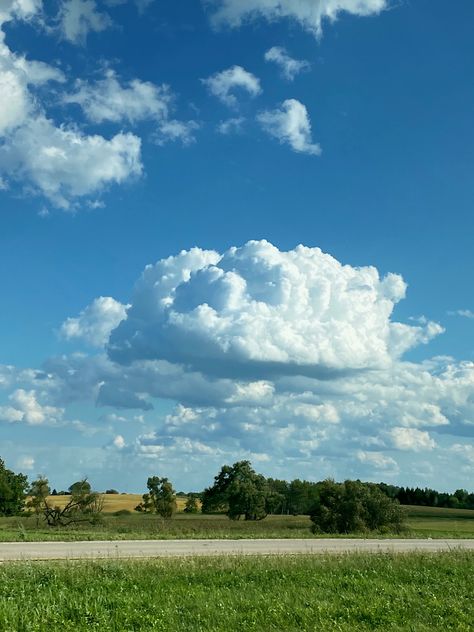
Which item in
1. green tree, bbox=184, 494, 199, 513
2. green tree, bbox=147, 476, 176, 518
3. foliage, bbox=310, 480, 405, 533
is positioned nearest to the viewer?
foliage, bbox=310, 480, 405, 533

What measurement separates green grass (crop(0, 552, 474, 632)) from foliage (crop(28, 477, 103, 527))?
136ft

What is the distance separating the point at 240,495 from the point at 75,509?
27.5 m

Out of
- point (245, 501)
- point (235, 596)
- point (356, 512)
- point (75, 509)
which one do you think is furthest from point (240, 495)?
point (235, 596)

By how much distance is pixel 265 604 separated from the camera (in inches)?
557

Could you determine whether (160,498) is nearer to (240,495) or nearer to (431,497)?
(240,495)

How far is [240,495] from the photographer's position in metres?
82.7

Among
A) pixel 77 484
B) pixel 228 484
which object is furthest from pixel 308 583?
pixel 228 484

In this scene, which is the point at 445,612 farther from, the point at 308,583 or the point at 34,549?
the point at 34,549

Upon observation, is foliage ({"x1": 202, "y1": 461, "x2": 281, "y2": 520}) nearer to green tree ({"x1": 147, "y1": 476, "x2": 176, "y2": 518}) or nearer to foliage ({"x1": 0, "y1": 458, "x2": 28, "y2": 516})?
green tree ({"x1": 147, "y1": 476, "x2": 176, "y2": 518})

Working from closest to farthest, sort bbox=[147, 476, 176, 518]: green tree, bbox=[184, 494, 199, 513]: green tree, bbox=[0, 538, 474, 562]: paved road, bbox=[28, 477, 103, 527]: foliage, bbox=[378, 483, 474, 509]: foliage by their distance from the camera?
bbox=[0, 538, 474, 562]: paved road, bbox=[28, 477, 103, 527]: foliage, bbox=[147, 476, 176, 518]: green tree, bbox=[184, 494, 199, 513]: green tree, bbox=[378, 483, 474, 509]: foliage

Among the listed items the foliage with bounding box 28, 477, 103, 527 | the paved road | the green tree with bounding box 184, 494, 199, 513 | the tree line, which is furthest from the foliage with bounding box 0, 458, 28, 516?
the paved road

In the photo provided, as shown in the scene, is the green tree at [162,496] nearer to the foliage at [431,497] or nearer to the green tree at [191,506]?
the green tree at [191,506]

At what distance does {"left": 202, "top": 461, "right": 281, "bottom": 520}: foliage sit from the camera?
82188mm

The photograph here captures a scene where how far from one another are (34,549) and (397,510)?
31510 mm
